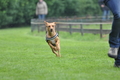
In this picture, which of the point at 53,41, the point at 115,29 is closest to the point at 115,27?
the point at 115,29

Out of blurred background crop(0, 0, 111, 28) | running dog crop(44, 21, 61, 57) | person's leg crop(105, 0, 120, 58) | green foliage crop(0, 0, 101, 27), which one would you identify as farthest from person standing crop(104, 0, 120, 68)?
green foliage crop(0, 0, 101, 27)

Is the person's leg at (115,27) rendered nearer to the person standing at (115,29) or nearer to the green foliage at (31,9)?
the person standing at (115,29)

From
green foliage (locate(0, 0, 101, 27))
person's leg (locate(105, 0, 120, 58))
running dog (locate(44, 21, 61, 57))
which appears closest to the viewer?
person's leg (locate(105, 0, 120, 58))

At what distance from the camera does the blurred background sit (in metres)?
40.5

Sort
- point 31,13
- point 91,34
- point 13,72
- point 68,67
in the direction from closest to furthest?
point 13,72, point 68,67, point 91,34, point 31,13

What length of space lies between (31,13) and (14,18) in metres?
3.01

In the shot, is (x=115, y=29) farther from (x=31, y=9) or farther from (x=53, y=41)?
(x=31, y=9)

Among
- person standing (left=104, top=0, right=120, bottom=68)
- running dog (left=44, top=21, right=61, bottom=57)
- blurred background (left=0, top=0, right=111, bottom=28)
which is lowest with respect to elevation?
blurred background (left=0, top=0, right=111, bottom=28)

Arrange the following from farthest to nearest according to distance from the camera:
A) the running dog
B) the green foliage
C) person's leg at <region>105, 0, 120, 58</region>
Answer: the green foliage < the running dog < person's leg at <region>105, 0, 120, 58</region>

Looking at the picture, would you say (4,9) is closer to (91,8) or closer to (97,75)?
(91,8)

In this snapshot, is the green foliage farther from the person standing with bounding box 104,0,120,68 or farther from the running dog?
the person standing with bounding box 104,0,120,68

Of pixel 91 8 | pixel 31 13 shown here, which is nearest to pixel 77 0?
pixel 91 8

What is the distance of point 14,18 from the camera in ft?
138

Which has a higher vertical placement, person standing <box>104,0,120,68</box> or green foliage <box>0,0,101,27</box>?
person standing <box>104,0,120,68</box>
